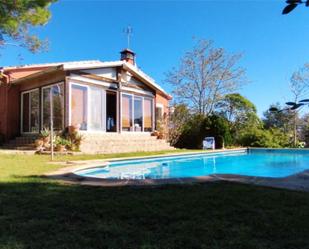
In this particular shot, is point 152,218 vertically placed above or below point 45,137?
below

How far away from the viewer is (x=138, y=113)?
61.9ft

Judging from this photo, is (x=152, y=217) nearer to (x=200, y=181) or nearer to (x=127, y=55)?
(x=200, y=181)

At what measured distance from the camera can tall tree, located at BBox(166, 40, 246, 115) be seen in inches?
1021

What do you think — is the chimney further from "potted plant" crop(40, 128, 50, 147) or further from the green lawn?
the green lawn

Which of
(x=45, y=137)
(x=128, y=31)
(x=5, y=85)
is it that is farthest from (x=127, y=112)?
(x=128, y=31)

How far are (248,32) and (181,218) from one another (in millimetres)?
18737

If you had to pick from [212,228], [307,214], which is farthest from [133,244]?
[307,214]

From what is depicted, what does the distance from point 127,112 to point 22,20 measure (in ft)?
24.9

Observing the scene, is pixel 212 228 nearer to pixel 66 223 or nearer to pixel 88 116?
pixel 66 223

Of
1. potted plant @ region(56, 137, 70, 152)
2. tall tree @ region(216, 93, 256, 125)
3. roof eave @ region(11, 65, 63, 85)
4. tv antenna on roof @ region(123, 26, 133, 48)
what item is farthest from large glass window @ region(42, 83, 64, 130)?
tall tree @ region(216, 93, 256, 125)

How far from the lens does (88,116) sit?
15500 millimetres

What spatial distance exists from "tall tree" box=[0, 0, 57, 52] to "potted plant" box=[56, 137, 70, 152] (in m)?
4.38

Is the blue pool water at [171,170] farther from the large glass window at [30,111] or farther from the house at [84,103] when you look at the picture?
the large glass window at [30,111]

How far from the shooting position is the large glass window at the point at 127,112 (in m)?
17.8
